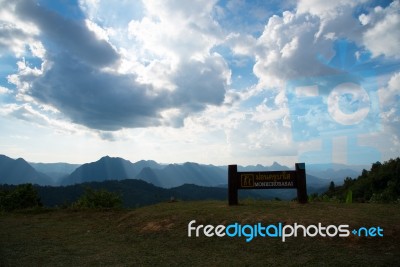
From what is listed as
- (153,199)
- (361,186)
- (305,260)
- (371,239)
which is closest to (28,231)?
(305,260)

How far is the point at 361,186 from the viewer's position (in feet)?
198

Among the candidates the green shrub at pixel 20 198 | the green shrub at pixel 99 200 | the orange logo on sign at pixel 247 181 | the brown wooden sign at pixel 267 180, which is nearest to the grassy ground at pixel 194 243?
the brown wooden sign at pixel 267 180

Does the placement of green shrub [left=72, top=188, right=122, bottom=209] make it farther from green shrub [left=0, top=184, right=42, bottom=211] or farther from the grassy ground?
the grassy ground

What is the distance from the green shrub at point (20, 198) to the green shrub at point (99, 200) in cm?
294

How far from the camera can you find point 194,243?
1002 centimetres

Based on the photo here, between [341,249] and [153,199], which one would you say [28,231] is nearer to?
[341,249]

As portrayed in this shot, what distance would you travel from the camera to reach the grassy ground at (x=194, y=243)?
8.21 metres

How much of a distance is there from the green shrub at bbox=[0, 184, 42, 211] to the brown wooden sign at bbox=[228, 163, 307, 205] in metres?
13.9

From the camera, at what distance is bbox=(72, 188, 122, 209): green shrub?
2127 cm

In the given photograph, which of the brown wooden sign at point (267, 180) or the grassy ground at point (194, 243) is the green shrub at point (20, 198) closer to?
the grassy ground at point (194, 243)

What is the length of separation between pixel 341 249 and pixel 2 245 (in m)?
10.7

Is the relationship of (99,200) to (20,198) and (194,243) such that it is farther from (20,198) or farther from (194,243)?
(194,243)

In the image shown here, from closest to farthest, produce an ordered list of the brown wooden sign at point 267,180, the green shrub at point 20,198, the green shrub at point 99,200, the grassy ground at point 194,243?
the grassy ground at point 194,243 < the brown wooden sign at point 267,180 < the green shrub at point 99,200 < the green shrub at point 20,198

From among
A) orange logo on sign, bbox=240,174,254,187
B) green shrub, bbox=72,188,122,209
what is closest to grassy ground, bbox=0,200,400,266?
orange logo on sign, bbox=240,174,254,187
